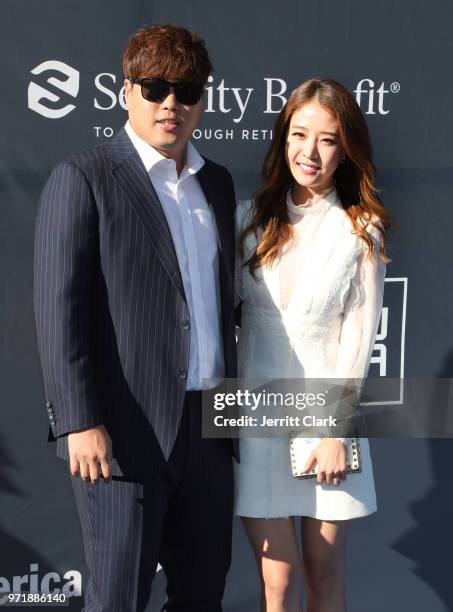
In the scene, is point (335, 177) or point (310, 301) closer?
Answer: point (310, 301)

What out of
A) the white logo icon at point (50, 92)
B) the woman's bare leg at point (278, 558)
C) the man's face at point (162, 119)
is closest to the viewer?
the man's face at point (162, 119)

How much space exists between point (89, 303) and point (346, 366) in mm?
672

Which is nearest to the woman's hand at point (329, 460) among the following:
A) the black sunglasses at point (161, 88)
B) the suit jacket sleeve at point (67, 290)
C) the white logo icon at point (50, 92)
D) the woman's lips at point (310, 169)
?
the suit jacket sleeve at point (67, 290)

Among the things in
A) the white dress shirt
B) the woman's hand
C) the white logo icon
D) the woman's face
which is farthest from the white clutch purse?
the white logo icon

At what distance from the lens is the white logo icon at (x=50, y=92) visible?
277 centimetres

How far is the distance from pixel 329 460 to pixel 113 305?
26.8 inches

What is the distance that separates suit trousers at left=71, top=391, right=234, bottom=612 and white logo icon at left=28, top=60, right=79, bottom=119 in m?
1.10

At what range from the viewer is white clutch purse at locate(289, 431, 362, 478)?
7.55ft

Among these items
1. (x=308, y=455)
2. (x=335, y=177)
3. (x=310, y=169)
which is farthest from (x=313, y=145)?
(x=308, y=455)

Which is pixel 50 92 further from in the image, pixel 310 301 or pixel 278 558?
pixel 278 558

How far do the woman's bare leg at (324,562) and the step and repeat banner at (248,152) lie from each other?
0.76m

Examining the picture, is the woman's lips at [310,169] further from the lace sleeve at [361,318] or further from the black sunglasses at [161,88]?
the black sunglasses at [161,88]

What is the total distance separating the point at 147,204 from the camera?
2.12 metres

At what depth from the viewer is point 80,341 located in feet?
6.70
